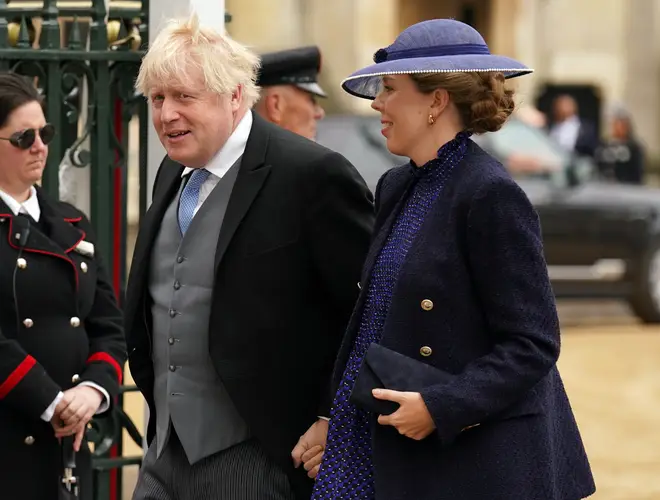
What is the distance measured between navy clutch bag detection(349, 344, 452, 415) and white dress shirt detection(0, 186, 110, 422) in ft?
3.90

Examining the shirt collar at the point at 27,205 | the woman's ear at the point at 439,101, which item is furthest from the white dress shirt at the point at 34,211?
the woman's ear at the point at 439,101

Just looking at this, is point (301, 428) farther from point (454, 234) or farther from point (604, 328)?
point (604, 328)

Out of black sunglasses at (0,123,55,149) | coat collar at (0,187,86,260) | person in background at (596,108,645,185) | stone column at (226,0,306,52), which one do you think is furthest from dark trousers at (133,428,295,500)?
stone column at (226,0,306,52)

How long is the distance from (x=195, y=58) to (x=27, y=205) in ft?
2.97

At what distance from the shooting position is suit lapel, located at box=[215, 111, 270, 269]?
12.8 ft

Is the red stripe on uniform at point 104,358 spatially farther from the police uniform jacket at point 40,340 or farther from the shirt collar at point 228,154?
the shirt collar at point 228,154

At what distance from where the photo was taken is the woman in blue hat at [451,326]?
11.2 ft

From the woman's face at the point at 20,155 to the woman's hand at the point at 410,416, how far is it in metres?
1.49

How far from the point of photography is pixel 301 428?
3953 millimetres

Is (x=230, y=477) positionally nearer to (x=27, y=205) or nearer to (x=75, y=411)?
(x=75, y=411)

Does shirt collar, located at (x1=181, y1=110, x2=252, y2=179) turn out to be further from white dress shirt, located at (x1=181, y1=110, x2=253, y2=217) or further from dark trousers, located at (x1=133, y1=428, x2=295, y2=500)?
dark trousers, located at (x1=133, y1=428, x2=295, y2=500)

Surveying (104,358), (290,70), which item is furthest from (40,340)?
(290,70)

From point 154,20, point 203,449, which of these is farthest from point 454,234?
point 154,20

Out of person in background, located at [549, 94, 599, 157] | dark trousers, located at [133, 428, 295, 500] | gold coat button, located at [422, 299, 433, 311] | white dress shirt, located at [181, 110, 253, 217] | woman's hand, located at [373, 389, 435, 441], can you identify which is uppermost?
white dress shirt, located at [181, 110, 253, 217]
